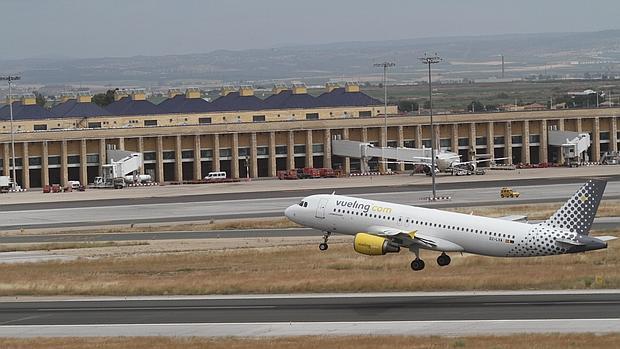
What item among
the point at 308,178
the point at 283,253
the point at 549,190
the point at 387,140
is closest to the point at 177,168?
the point at 308,178

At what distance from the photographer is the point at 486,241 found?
6994 cm

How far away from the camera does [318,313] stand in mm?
57250

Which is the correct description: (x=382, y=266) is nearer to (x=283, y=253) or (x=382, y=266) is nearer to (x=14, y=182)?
(x=283, y=253)

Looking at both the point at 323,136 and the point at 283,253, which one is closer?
the point at 283,253

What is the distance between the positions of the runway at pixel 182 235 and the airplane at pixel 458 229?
900 inches

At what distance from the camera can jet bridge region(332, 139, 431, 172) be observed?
576 ft

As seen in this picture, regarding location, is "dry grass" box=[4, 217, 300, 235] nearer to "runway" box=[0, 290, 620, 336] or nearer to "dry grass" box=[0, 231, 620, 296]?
"dry grass" box=[0, 231, 620, 296]

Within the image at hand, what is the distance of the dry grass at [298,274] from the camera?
213 ft

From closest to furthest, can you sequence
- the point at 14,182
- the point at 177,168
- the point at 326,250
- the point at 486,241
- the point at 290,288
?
the point at 290,288 < the point at 486,241 < the point at 326,250 < the point at 14,182 < the point at 177,168

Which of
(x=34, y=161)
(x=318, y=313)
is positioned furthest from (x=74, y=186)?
(x=318, y=313)

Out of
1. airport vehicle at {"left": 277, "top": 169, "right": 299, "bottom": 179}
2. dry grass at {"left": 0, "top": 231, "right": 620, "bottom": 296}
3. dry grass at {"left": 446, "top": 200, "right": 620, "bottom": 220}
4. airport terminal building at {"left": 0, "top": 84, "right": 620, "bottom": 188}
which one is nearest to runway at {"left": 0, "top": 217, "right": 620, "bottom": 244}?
dry grass at {"left": 446, "top": 200, "right": 620, "bottom": 220}

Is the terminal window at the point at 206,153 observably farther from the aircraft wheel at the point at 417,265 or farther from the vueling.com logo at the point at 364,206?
the aircraft wheel at the point at 417,265

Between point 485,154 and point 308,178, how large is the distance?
105ft

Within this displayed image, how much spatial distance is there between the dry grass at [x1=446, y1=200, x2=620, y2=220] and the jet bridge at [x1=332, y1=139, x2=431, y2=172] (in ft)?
176
